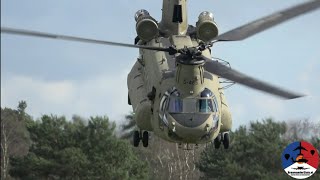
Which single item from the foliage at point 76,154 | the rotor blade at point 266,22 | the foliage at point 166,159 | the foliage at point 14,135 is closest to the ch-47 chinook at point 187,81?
the rotor blade at point 266,22

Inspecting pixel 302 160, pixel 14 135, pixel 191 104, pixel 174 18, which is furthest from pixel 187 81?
pixel 14 135

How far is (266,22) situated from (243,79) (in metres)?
3.68

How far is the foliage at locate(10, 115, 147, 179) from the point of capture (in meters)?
56.3

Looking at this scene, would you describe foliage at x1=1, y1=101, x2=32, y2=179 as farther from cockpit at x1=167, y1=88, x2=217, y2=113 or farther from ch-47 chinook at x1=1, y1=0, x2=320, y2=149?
cockpit at x1=167, y1=88, x2=217, y2=113

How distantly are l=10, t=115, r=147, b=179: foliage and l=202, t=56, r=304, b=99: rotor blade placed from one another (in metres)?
32.3

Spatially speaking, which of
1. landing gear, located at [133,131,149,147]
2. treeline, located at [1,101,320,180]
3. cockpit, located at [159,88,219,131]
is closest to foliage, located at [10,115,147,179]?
treeline, located at [1,101,320,180]

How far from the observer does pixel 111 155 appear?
57.4m

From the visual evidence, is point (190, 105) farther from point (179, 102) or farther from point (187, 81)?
point (187, 81)

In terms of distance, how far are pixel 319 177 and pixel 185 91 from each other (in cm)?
3240

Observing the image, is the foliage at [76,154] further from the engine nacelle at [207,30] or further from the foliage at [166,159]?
the engine nacelle at [207,30]

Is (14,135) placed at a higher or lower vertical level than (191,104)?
higher

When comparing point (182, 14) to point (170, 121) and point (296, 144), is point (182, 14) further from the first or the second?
point (296, 144)

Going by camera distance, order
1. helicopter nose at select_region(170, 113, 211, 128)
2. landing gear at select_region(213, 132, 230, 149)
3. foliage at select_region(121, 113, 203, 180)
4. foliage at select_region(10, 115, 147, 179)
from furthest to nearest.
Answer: foliage at select_region(121, 113, 203, 180), foliage at select_region(10, 115, 147, 179), landing gear at select_region(213, 132, 230, 149), helicopter nose at select_region(170, 113, 211, 128)

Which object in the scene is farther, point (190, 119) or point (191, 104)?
point (191, 104)
